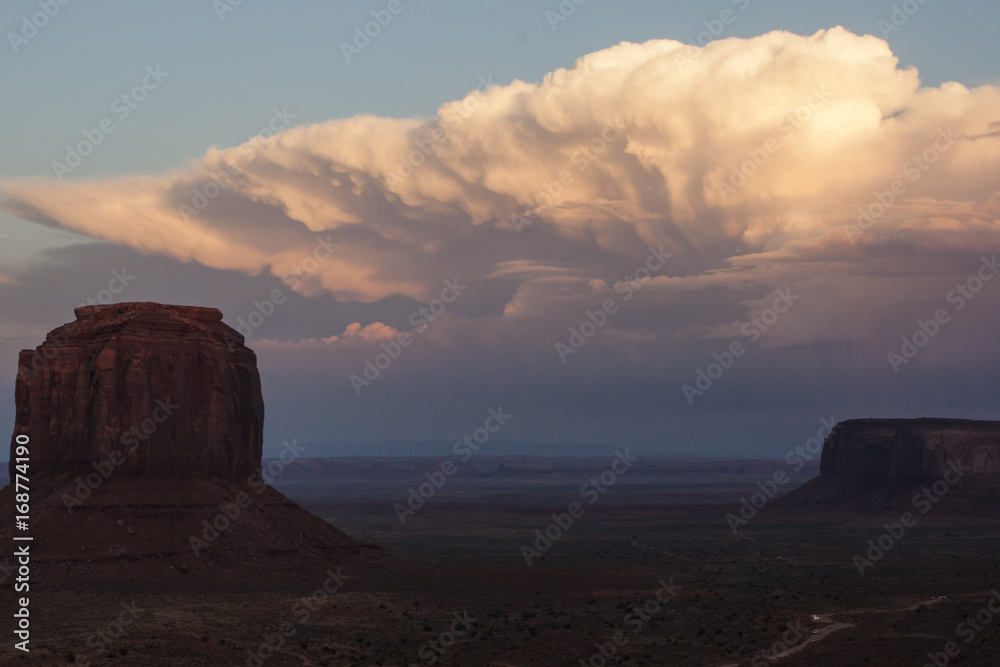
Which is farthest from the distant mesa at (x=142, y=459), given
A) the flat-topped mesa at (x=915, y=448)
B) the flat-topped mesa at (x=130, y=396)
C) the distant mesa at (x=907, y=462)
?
the flat-topped mesa at (x=915, y=448)

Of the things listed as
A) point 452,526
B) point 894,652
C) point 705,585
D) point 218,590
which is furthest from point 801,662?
Result: point 452,526

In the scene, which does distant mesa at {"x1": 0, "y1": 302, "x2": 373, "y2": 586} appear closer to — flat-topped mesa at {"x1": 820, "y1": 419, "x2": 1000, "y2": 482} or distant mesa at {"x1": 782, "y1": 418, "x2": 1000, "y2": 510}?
distant mesa at {"x1": 782, "y1": 418, "x2": 1000, "y2": 510}

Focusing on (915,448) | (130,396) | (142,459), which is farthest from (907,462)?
(130,396)

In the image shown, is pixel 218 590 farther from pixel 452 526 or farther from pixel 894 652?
pixel 452 526

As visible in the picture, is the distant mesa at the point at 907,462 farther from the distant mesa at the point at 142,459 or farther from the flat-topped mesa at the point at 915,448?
the distant mesa at the point at 142,459

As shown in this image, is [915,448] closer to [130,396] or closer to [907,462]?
[907,462]

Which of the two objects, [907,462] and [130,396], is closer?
[130,396]
